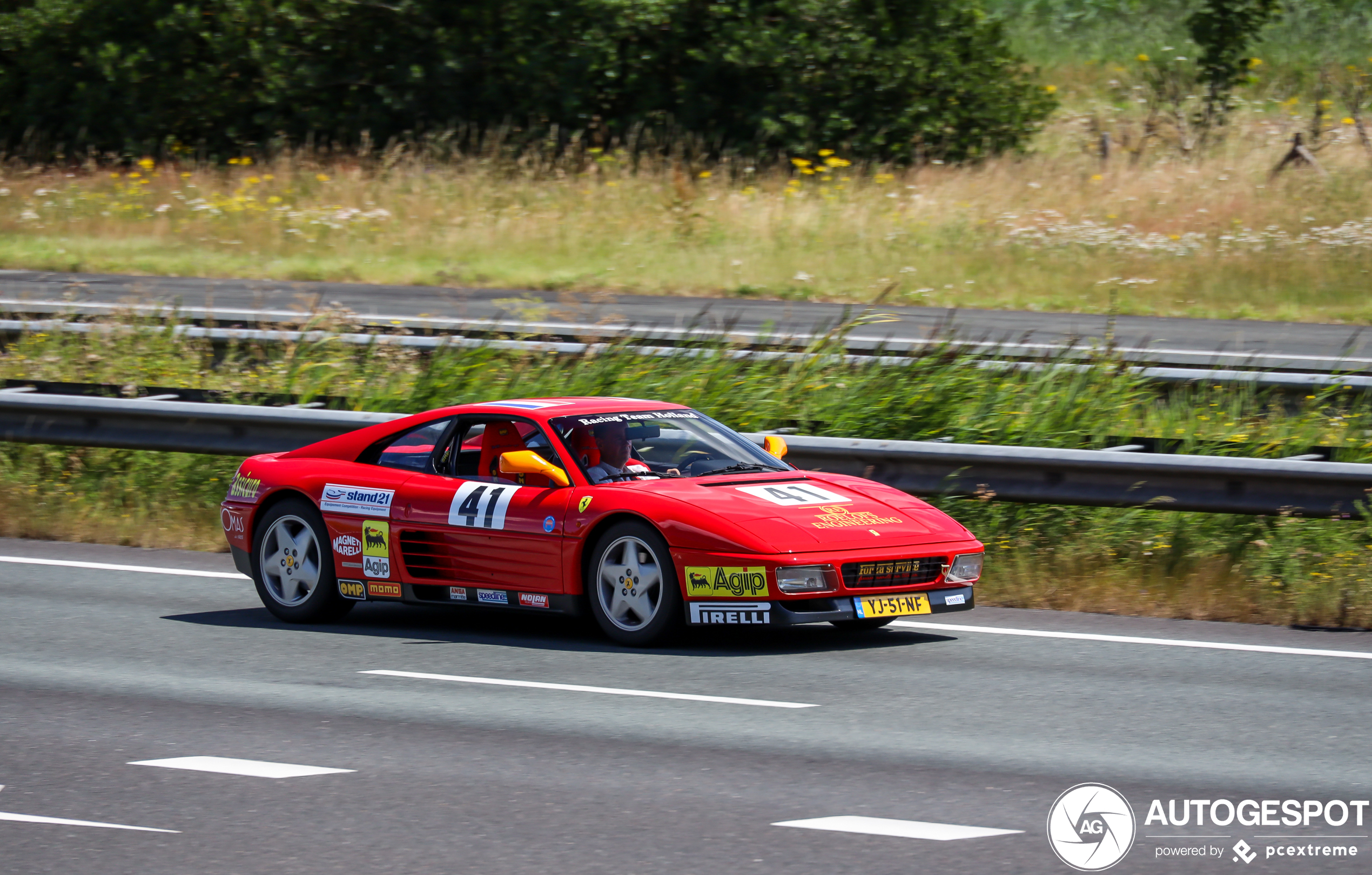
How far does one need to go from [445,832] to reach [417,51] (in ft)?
102

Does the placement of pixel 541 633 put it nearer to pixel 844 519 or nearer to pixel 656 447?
pixel 656 447

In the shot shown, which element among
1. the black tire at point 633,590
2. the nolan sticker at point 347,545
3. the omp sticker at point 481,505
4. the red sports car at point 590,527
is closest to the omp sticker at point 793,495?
the red sports car at point 590,527

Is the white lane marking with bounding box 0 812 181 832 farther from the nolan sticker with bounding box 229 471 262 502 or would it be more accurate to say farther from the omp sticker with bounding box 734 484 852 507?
the nolan sticker with bounding box 229 471 262 502

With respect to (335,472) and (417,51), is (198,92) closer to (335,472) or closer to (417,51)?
(417,51)

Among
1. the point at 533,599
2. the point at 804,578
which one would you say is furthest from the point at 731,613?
the point at 533,599

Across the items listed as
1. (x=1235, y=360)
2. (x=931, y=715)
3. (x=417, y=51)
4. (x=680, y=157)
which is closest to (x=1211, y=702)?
(x=931, y=715)

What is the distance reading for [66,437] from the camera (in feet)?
42.2

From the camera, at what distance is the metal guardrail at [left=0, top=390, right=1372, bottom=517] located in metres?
9.84

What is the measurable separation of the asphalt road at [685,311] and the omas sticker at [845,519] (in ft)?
29.0

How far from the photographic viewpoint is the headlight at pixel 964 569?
29.1 feet

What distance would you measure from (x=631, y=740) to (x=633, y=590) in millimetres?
1846

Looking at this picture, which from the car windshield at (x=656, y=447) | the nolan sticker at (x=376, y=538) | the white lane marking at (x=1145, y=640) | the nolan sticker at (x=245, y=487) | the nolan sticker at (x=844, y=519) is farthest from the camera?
the nolan sticker at (x=245, y=487)

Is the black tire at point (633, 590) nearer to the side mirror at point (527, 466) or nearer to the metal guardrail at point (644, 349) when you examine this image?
the side mirror at point (527, 466)

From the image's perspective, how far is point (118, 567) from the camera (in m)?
11.5
